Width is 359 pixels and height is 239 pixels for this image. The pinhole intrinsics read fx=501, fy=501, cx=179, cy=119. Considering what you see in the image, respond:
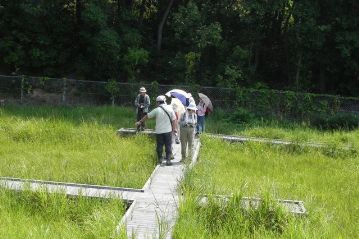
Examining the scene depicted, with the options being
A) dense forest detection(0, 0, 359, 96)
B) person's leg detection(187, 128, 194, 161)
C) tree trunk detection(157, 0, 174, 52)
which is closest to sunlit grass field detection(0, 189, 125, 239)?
person's leg detection(187, 128, 194, 161)

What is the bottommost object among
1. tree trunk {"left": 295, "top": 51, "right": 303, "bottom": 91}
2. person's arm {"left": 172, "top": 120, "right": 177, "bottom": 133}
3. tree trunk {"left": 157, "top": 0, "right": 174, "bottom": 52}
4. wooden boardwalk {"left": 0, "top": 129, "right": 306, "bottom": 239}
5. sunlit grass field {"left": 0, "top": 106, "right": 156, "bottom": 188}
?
sunlit grass field {"left": 0, "top": 106, "right": 156, "bottom": 188}

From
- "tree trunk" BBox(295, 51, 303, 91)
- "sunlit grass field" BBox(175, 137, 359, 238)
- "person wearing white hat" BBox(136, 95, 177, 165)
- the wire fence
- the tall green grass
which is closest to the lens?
"sunlit grass field" BBox(175, 137, 359, 238)

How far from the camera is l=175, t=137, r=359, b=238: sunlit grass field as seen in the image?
7.61 metres

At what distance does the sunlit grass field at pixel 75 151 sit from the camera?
35.4ft

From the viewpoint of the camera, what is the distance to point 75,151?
13.5 m

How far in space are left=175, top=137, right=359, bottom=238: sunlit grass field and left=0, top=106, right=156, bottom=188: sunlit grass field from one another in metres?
1.62

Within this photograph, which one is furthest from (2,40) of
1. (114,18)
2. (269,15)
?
(269,15)

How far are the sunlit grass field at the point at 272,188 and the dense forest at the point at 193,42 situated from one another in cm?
965

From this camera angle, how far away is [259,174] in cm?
1188

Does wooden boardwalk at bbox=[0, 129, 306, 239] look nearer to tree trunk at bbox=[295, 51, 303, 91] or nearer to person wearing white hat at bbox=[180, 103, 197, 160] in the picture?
person wearing white hat at bbox=[180, 103, 197, 160]

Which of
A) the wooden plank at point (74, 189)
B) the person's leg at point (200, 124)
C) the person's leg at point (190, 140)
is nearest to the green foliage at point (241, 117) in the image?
the person's leg at point (200, 124)

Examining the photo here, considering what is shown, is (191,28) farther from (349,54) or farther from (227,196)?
(227,196)

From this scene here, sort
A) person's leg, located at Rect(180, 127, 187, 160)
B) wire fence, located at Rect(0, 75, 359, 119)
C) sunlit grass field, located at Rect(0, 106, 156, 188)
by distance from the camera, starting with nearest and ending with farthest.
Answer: sunlit grass field, located at Rect(0, 106, 156, 188) < person's leg, located at Rect(180, 127, 187, 160) < wire fence, located at Rect(0, 75, 359, 119)

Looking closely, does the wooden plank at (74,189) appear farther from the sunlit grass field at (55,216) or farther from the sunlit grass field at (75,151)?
the sunlit grass field at (75,151)
